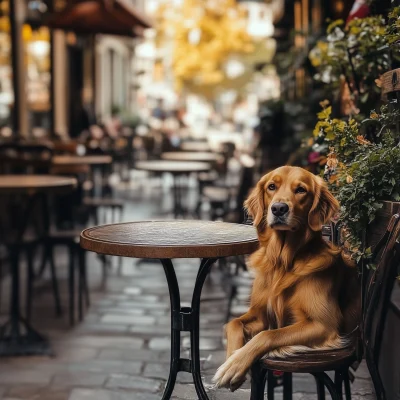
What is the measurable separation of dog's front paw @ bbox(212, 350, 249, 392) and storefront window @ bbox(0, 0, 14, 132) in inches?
318

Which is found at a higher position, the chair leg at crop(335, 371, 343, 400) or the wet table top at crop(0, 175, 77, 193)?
the wet table top at crop(0, 175, 77, 193)

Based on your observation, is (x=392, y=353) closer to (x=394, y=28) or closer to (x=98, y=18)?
(x=394, y=28)

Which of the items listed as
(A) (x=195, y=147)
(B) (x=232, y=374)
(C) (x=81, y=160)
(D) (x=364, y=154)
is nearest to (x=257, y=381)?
(B) (x=232, y=374)

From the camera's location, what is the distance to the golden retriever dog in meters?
2.90

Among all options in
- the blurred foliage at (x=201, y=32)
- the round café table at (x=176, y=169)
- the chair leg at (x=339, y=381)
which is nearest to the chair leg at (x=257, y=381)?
the chair leg at (x=339, y=381)

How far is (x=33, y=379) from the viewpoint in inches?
189

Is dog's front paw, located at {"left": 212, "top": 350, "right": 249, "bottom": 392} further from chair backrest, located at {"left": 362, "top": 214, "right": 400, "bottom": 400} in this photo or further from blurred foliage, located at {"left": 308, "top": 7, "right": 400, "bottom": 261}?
blurred foliage, located at {"left": 308, "top": 7, "right": 400, "bottom": 261}

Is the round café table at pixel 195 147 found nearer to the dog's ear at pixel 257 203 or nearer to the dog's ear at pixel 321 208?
the dog's ear at pixel 257 203

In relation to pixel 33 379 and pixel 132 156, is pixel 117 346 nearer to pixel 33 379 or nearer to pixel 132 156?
pixel 33 379

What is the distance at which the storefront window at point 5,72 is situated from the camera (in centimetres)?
1041

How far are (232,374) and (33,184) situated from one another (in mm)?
3149

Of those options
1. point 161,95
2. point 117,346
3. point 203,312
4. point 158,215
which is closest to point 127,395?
point 117,346

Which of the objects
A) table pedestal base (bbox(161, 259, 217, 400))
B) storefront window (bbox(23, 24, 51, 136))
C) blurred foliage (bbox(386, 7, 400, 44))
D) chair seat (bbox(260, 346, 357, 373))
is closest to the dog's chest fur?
chair seat (bbox(260, 346, 357, 373))

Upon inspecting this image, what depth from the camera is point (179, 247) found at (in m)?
3.16
